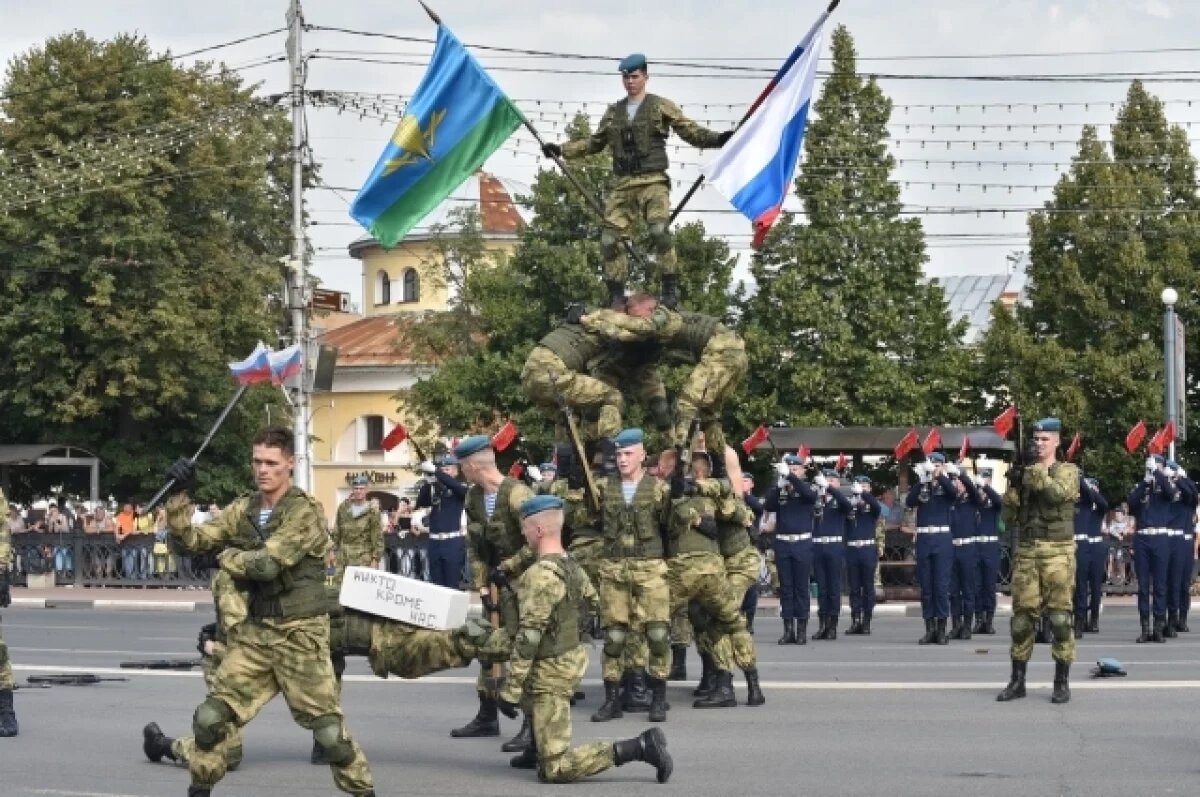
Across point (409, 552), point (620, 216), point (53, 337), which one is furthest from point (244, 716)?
point (53, 337)

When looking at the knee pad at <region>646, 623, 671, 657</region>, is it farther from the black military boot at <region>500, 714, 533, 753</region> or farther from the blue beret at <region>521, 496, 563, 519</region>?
the blue beret at <region>521, 496, 563, 519</region>

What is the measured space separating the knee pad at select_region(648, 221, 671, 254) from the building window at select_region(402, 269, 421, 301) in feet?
204

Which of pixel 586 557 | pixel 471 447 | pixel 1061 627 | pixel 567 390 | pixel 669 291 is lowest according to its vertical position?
pixel 1061 627

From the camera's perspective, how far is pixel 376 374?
74125 millimetres

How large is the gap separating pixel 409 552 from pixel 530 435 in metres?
19.6

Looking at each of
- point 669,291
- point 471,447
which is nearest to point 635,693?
point 471,447

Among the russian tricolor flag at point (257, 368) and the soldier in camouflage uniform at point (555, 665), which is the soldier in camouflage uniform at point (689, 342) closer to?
the soldier in camouflage uniform at point (555, 665)

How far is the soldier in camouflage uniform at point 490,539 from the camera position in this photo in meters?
12.5

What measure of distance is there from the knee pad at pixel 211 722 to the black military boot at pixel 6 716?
4013 mm

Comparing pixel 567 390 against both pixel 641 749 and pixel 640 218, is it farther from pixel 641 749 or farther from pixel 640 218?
pixel 641 749

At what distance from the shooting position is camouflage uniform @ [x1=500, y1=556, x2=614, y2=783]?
10.9 meters

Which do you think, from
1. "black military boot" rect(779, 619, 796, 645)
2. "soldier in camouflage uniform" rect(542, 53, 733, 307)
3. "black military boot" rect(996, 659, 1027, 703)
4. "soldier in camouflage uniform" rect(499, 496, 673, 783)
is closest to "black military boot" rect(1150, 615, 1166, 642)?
"black military boot" rect(779, 619, 796, 645)

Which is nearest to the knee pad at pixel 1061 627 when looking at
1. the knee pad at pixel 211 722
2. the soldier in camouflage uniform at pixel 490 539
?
the soldier in camouflage uniform at pixel 490 539

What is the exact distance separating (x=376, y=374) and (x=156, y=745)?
62.0m
